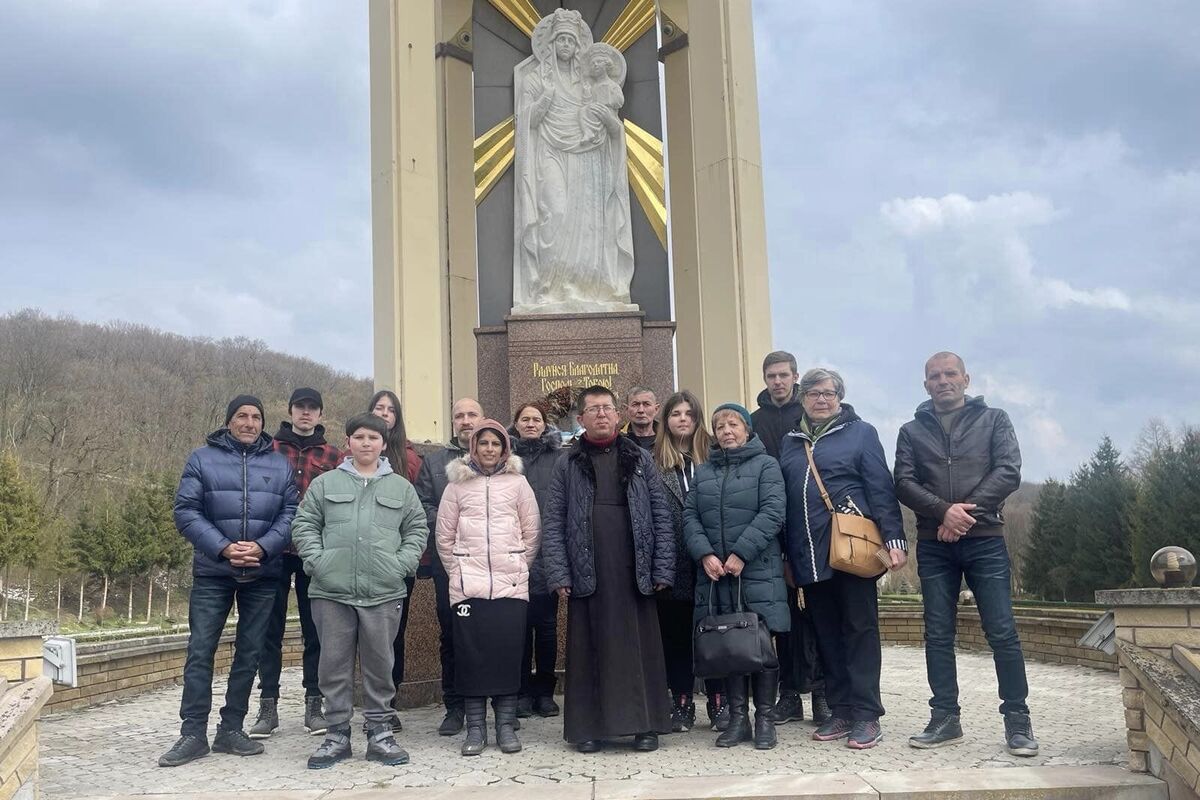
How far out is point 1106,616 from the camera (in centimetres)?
445

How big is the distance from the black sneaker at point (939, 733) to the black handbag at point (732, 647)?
2.37 feet

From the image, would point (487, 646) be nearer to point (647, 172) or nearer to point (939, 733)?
point (939, 733)

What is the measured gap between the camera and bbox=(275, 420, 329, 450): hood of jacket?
5566 millimetres

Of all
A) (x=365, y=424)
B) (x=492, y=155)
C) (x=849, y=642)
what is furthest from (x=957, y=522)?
(x=492, y=155)

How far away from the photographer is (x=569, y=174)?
927 centimetres

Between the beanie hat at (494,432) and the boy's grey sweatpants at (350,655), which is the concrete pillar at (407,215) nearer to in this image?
the beanie hat at (494,432)

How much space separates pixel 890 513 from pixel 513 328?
4621mm

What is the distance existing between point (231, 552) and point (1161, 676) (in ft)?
12.8

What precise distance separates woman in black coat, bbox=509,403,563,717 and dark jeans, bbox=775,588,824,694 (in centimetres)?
122

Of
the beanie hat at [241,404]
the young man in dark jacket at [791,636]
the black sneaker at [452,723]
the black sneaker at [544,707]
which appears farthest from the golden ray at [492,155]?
the black sneaker at [452,723]

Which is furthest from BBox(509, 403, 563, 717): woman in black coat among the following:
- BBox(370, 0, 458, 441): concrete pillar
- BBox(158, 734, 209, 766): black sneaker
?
BBox(370, 0, 458, 441): concrete pillar

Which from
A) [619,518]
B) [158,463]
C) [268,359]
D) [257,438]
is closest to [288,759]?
[257,438]

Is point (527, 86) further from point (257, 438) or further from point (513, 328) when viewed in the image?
point (257, 438)

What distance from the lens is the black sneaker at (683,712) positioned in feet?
16.3
